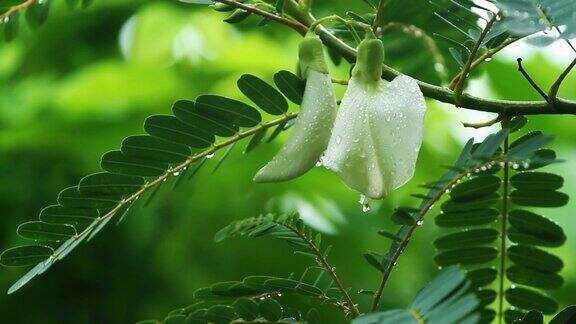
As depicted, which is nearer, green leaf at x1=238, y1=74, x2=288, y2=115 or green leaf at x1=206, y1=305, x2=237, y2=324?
green leaf at x1=206, y1=305, x2=237, y2=324

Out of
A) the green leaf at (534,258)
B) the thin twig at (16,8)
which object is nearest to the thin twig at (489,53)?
the green leaf at (534,258)

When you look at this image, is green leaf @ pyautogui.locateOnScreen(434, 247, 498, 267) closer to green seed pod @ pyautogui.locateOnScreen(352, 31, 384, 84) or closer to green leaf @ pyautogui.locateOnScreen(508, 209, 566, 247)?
green leaf @ pyautogui.locateOnScreen(508, 209, 566, 247)

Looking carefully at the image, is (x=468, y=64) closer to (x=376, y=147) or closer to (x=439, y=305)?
(x=376, y=147)

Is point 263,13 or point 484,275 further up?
point 263,13

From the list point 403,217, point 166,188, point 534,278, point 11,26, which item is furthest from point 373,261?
point 166,188

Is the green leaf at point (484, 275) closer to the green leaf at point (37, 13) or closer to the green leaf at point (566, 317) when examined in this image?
the green leaf at point (566, 317)

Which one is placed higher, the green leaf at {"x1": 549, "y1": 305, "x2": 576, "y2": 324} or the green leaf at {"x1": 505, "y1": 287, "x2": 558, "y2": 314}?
the green leaf at {"x1": 549, "y1": 305, "x2": 576, "y2": 324}

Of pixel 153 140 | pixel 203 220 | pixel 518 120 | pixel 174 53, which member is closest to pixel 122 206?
pixel 153 140

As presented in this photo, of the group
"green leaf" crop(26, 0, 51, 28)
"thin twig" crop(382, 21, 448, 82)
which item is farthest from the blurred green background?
"green leaf" crop(26, 0, 51, 28)
